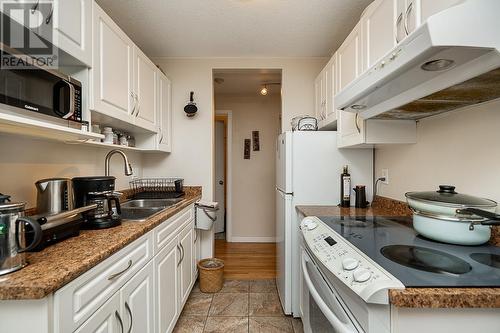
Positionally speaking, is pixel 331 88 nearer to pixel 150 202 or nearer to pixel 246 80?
pixel 246 80

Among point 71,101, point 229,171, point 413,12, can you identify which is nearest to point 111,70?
point 71,101

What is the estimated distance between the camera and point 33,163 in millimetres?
1271

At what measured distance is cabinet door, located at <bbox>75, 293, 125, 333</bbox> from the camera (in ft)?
2.71

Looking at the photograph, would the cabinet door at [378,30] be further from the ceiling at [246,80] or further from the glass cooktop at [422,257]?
the ceiling at [246,80]

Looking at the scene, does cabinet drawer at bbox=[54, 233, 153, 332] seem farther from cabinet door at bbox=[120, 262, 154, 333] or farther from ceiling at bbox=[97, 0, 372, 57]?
ceiling at bbox=[97, 0, 372, 57]

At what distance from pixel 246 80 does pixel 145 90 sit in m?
1.56

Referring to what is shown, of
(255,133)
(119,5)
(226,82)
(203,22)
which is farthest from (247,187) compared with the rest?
(119,5)

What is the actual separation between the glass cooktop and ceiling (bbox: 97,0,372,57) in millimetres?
1592

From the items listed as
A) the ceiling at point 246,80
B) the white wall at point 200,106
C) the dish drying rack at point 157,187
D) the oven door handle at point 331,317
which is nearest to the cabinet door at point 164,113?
the white wall at point 200,106

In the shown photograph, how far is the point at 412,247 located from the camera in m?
1.00

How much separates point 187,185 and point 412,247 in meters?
2.19

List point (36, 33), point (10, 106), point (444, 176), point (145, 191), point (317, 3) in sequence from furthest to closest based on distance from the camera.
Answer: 1. point (145, 191)
2. point (317, 3)
3. point (444, 176)
4. point (36, 33)
5. point (10, 106)

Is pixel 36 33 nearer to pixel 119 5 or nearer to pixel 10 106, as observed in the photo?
pixel 10 106

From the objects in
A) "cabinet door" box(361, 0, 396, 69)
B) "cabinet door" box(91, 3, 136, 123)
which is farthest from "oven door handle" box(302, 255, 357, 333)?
"cabinet door" box(91, 3, 136, 123)
